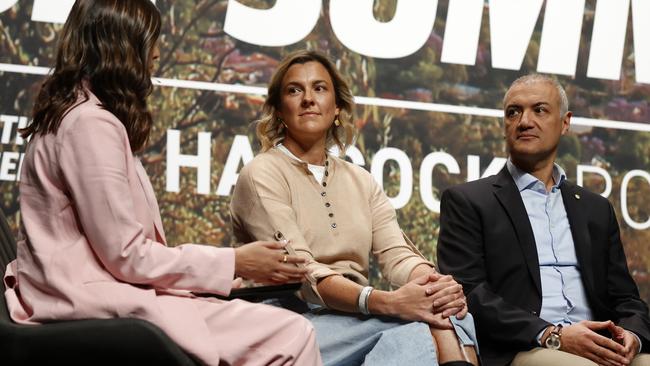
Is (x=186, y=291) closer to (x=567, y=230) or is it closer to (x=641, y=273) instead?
(x=567, y=230)

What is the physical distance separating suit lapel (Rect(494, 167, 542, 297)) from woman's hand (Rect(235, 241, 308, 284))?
1.28 meters

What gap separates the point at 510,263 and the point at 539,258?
0.15 metres

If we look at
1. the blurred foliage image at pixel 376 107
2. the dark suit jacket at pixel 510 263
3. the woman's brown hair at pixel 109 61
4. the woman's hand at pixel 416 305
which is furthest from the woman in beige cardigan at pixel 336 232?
the blurred foliage image at pixel 376 107

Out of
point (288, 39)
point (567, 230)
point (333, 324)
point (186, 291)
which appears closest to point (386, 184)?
point (288, 39)

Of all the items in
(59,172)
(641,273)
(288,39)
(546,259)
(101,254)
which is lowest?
(641,273)

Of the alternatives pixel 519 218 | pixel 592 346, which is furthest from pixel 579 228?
pixel 592 346

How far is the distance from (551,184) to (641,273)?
1.43m

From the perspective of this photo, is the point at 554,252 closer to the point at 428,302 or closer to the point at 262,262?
the point at 428,302

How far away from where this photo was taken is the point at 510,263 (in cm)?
355

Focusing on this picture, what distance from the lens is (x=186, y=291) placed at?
2508 millimetres

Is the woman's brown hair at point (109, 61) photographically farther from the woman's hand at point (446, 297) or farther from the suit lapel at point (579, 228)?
the suit lapel at point (579, 228)

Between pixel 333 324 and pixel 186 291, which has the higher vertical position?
pixel 186 291

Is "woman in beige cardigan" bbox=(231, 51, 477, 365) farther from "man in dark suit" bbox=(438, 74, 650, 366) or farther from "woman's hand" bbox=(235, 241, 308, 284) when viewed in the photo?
"man in dark suit" bbox=(438, 74, 650, 366)

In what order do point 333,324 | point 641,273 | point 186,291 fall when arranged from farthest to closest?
1. point 641,273
2. point 333,324
3. point 186,291
